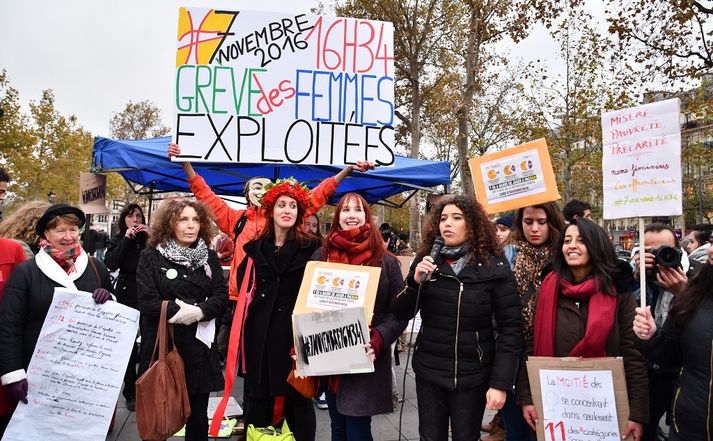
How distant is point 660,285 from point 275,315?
7.47 feet

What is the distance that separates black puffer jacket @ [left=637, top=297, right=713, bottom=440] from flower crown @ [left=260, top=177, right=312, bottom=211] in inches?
84.9

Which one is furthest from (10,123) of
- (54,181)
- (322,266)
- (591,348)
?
(591,348)

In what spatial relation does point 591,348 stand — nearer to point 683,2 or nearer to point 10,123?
point 683,2

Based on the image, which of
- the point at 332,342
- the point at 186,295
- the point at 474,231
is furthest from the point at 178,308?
the point at 474,231

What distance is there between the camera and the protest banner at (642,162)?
2295 mm

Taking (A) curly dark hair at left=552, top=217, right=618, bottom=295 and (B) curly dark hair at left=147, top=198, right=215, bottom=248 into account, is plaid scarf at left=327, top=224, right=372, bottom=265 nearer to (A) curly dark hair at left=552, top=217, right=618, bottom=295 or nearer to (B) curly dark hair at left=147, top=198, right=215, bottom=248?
(B) curly dark hair at left=147, top=198, right=215, bottom=248

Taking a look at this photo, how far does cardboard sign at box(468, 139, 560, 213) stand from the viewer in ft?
10.9

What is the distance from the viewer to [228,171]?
6699 mm

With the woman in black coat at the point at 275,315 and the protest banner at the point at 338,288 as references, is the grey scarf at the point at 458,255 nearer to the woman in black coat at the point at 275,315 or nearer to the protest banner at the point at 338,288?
the protest banner at the point at 338,288

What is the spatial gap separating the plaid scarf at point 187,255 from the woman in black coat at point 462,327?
138 centimetres

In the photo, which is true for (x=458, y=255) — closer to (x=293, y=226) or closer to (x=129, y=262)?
(x=293, y=226)

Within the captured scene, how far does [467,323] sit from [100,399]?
7.06 ft

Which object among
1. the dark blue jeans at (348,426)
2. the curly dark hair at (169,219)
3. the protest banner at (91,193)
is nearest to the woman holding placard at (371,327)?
the dark blue jeans at (348,426)

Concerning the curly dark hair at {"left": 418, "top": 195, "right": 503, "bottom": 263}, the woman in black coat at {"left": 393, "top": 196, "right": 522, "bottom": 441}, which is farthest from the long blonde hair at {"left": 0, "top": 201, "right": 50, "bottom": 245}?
the curly dark hair at {"left": 418, "top": 195, "right": 503, "bottom": 263}
